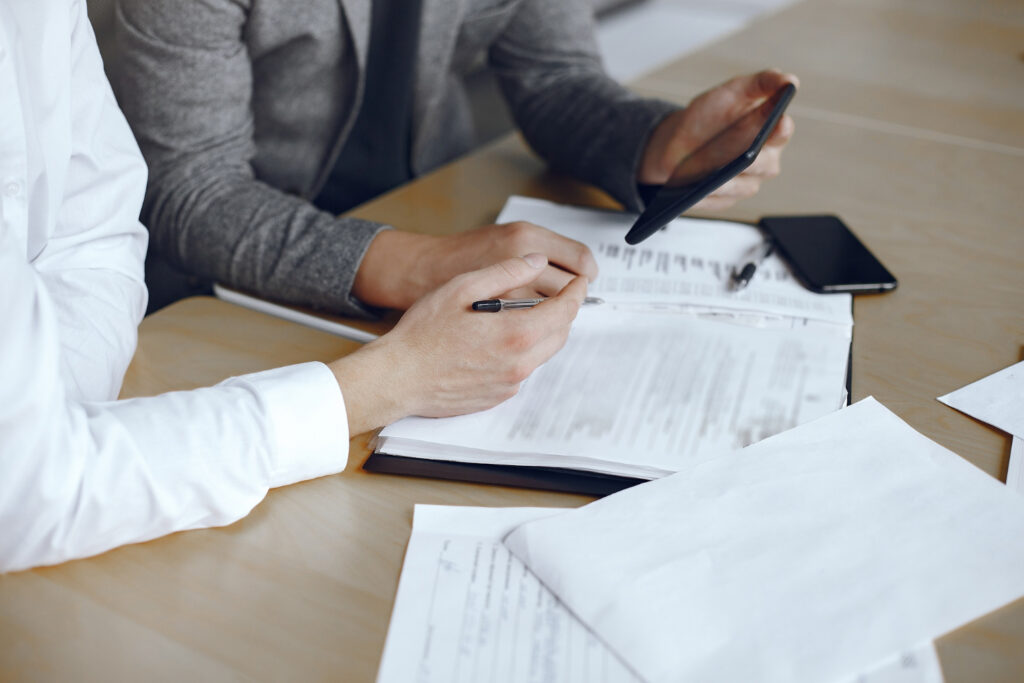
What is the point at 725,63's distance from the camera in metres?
1.50

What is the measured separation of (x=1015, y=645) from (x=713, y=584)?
0.57ft

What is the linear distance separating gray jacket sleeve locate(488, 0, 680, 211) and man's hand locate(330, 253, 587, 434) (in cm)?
40

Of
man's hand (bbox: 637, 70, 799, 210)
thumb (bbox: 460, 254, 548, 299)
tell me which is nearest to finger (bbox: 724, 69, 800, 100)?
man's hand (bbox: 637, 70, 799, 210)

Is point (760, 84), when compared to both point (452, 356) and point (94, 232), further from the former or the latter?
point (94, 232)

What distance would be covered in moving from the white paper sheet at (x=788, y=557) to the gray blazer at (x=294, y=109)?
0.38 metres

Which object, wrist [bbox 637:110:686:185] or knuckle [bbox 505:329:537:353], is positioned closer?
knuckle [bbox 505:329:537:353]

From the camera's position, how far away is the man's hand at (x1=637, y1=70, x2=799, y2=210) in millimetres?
939

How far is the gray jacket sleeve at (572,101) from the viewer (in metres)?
1.06

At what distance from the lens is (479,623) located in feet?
1.65

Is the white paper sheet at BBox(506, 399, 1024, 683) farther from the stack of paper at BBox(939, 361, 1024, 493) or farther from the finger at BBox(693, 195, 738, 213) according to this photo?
the finger at BBox(693, 195, 738, 213)

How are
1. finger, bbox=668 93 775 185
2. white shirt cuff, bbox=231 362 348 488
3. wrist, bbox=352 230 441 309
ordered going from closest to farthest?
white shirt cuff, bbox=231 362 348 488
wrist, bbox=352 230 441 309
finger, bbox=668 93 775 185

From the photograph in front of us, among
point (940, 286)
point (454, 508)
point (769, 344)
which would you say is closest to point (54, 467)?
point (454, 508)

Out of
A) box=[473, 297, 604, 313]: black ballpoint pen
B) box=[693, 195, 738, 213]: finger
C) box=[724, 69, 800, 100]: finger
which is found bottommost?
box=[693, 195, 738, 213]: finger

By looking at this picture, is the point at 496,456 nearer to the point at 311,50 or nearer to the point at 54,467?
the point at 54,467
